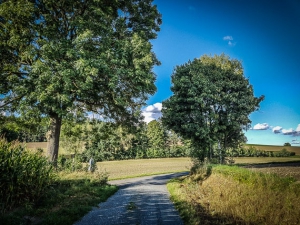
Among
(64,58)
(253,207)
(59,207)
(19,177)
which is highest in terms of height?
(64,58)

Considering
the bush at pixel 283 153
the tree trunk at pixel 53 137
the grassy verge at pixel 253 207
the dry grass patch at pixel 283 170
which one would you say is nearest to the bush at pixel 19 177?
the tree trunk at pixel 53 137

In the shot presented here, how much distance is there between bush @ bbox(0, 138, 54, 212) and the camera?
7.27 meters

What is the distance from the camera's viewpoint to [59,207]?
26.2 ft

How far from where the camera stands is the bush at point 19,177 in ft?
23.9

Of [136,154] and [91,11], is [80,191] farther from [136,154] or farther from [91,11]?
[136,154]

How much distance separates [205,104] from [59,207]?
54.8ft

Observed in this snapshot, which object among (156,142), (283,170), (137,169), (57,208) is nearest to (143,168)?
(137,169)

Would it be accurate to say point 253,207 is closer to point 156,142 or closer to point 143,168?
point 143,168

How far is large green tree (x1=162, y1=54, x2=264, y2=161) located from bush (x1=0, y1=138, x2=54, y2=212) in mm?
14123

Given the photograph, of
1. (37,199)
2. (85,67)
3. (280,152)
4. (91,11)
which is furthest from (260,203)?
(280,152)

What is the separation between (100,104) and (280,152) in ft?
261

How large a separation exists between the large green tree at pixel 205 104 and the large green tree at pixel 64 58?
7.62m

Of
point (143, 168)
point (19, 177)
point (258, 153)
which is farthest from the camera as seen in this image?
point (258, 153)

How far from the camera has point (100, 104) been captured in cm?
1475
